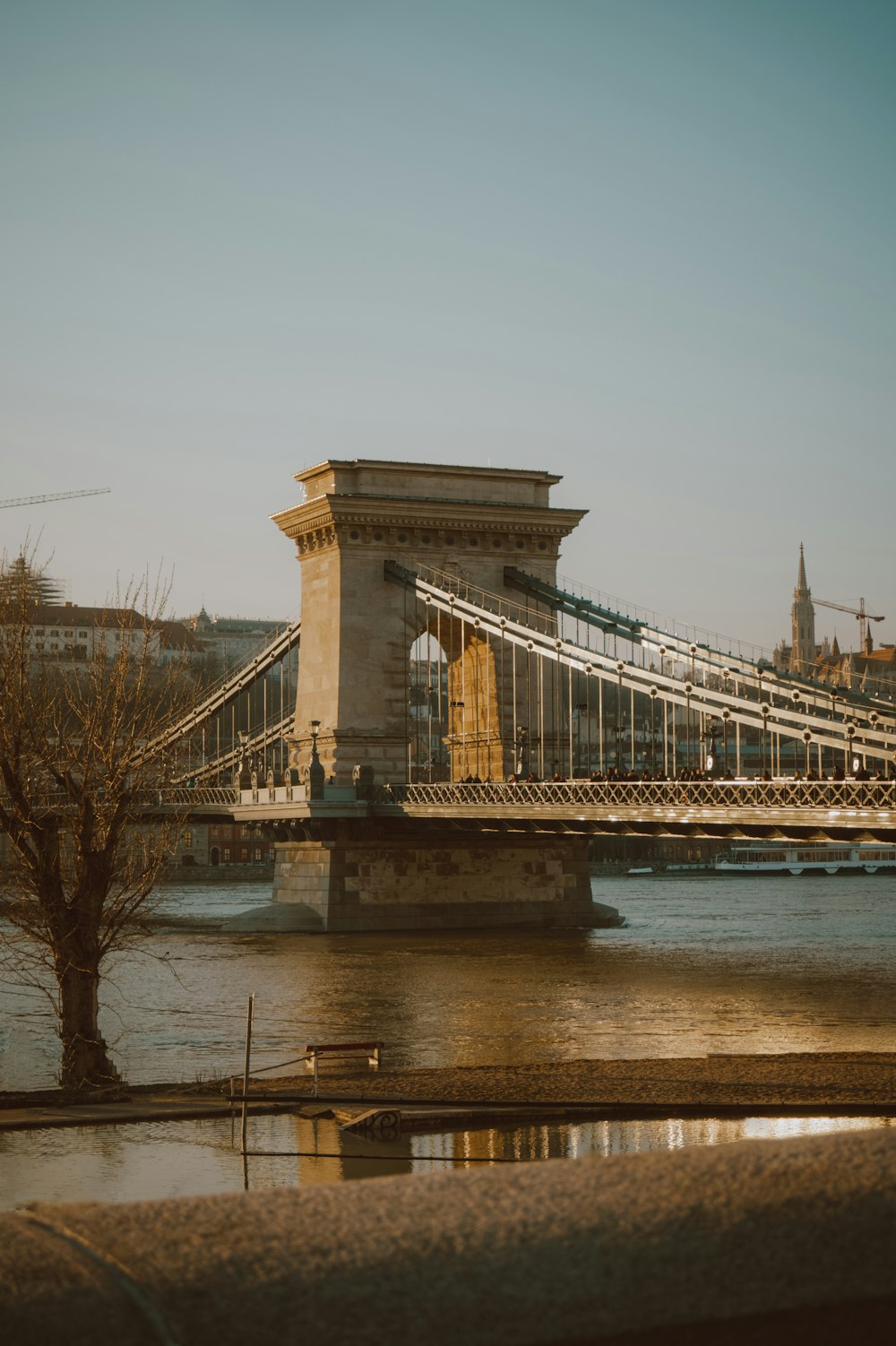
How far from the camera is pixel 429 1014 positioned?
32094 millimetres

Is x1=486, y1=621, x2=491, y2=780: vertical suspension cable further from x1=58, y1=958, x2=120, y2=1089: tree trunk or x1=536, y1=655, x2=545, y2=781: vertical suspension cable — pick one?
x1=58, y1=958, x2=120, y2=1089: tree trunk

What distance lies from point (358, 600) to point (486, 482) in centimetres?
599

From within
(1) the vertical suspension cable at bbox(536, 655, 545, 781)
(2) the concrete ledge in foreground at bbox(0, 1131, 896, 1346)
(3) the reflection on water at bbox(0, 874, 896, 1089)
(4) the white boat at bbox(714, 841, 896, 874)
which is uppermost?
(1) the vertical suspension cable at bbox(536, 655, 545, 781)

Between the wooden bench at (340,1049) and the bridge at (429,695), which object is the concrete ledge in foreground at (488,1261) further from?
the bridge at (429,695)

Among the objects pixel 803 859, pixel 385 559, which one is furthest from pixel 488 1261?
pixel 803 859

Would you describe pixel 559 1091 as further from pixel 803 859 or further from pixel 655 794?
pixel 803 859

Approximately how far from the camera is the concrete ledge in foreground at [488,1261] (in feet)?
10.5

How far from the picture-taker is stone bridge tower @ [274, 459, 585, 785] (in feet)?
186

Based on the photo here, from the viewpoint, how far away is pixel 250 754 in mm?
68125

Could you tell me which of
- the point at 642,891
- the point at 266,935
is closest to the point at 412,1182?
the point at 266,935

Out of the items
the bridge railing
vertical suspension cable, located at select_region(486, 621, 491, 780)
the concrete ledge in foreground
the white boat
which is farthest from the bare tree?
the white boat

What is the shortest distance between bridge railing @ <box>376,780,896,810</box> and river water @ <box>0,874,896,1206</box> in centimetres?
405

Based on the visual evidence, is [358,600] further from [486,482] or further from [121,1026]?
[121,1026]

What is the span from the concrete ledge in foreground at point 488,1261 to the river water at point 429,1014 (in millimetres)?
11022
